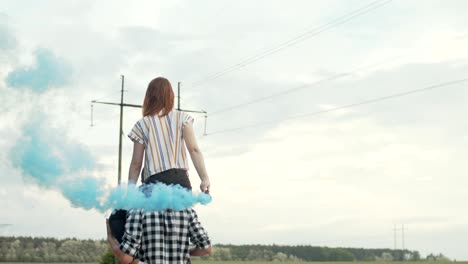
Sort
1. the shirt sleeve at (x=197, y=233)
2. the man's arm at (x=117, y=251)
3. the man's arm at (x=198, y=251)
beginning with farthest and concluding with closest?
the man's arm at (x=198, y=251), the shirt sleeve at (x=197, y=233), the man's arm at (x=117, y=251)

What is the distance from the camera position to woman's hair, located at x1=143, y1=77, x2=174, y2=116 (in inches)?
369

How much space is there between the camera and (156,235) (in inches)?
360

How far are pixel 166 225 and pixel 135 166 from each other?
0.77 meters

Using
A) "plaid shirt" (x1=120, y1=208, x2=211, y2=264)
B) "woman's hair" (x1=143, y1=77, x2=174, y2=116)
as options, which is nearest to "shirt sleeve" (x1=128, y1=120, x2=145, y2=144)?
"woman's hair" (x1=143, y1=77, x2=174, y2=116)

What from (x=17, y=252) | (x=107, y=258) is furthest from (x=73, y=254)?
(x=107, y=258)

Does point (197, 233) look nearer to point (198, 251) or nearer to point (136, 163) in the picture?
point (198, 251)

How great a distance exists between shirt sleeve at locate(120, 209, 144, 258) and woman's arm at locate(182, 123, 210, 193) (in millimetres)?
803

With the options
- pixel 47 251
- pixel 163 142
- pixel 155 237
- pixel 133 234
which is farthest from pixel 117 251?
pixel 47 251

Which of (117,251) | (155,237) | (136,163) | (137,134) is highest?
(137,134)

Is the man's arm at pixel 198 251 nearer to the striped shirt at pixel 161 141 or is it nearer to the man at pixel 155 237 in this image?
the man at pixel 155 237

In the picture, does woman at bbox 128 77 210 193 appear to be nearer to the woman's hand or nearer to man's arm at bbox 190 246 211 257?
the woman's hand

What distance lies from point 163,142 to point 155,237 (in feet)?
3.55

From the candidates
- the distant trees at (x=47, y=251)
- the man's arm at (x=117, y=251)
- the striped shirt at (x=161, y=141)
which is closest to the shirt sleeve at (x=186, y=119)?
the striped shirt at (x=161, y=141)

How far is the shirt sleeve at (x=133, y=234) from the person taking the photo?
361 inches
